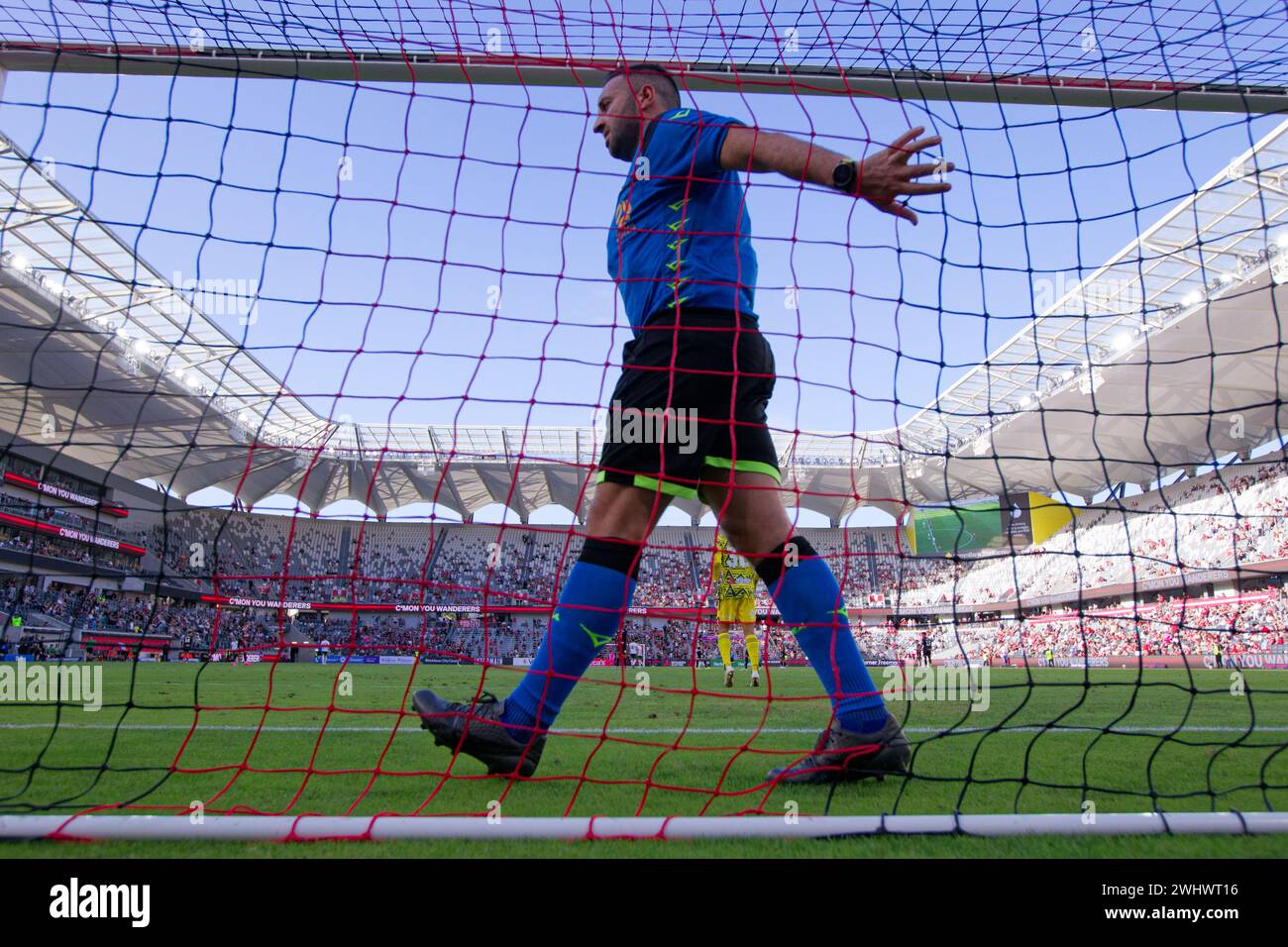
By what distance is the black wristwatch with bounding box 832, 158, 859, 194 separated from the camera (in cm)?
205

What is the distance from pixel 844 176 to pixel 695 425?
2.52 ft

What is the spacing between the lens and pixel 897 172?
6.62ft

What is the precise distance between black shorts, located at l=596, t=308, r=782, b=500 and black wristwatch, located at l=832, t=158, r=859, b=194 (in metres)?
0.48

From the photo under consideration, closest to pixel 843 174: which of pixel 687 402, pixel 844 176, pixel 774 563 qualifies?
pixel 844 176

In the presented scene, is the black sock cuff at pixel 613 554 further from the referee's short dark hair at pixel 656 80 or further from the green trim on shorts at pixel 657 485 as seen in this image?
the referee's short dark hair at pixel 656 80

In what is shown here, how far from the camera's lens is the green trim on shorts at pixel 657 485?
2197 millimetres

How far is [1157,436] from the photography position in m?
30.5

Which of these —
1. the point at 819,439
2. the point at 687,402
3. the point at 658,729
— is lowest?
the point at 658,729

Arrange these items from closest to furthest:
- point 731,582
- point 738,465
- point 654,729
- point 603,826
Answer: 1. point 603,826
2. point 738,465
3. point 654,729
4. point 731,582

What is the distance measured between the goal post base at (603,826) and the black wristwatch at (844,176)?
5.05ft

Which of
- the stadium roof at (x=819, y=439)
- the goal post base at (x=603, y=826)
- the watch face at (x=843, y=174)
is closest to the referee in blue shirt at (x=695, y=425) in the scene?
the watch face at (x=843, y=174)

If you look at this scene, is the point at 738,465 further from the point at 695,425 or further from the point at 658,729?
the point at 658,729

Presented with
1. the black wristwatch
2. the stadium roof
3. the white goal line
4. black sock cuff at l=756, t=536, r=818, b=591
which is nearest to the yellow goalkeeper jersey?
the stadium roof
